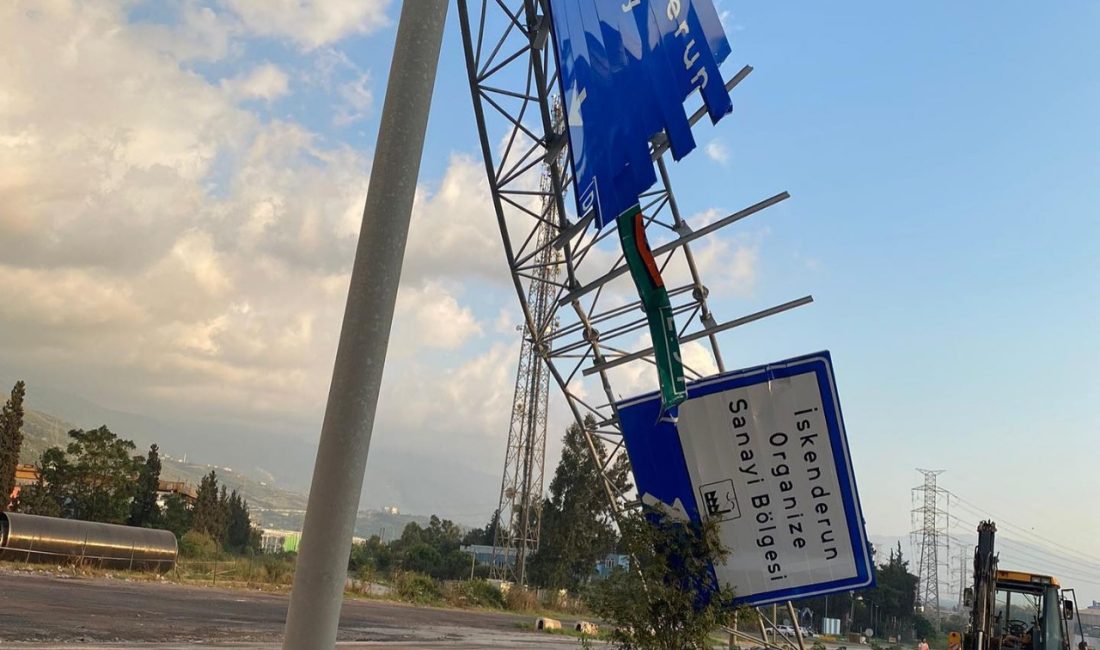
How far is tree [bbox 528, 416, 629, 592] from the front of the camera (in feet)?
168

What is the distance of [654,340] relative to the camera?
8.76 metres

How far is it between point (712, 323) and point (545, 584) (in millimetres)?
42226

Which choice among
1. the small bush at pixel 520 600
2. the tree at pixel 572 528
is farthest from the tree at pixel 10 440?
the tree at pixel 572 528

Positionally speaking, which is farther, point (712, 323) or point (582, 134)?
point (712, 323)

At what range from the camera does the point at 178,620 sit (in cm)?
1677

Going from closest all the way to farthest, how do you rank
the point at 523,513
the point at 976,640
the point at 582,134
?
the point at 582,134 → the point at 976,640 → the point at 523,513

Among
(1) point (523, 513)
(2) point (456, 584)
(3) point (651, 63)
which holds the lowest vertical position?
(2) point (456, 584)

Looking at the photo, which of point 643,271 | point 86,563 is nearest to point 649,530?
point 643,271

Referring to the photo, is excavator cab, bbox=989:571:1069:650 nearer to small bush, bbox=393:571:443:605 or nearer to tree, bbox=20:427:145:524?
small bush, bbox=393:571:443:605

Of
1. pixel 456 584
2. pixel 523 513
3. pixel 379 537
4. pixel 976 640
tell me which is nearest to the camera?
pixel 976 640

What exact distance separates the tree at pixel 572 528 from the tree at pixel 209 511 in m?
24.0

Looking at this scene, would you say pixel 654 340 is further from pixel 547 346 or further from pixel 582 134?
pixel 547 346

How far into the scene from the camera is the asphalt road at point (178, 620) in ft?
42.4

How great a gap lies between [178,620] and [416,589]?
21357mm
